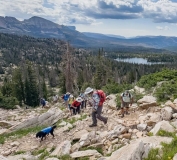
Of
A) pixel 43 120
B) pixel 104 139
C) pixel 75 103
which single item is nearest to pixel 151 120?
pixel 104 139

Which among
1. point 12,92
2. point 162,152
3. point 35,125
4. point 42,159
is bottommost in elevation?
point 12,92

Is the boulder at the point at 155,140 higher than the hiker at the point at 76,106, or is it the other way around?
the boulder at the point at 155,140

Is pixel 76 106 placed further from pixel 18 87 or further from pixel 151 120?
pixel 18 87

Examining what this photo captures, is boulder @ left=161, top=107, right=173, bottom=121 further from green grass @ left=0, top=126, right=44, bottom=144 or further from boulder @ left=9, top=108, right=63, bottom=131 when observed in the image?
boulder @ left=9, top=108, right=63, bottom=131

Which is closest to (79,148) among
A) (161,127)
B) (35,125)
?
(161,127)

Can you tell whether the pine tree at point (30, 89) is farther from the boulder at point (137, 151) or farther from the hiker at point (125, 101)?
the boulder at point (137, 151)

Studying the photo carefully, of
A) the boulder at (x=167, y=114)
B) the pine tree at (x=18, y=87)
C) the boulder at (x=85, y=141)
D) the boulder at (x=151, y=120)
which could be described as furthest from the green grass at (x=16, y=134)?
the pine tree at (x=18, y=87)

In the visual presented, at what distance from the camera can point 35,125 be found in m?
17.8

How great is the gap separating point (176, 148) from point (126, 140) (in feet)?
9.27

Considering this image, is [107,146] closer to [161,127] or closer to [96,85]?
[161,127]

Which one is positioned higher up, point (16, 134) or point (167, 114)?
point (167, 114)

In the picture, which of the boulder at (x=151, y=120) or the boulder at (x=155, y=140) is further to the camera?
the boulder at (x=151, y=120)

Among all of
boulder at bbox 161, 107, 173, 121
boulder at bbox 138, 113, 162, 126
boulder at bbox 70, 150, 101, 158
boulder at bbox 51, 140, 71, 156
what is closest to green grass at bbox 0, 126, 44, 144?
boulder at bbox 51, 140, 71, 156

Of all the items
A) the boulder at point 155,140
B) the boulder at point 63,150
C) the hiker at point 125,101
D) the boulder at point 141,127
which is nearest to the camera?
the boulder at point 155,140
